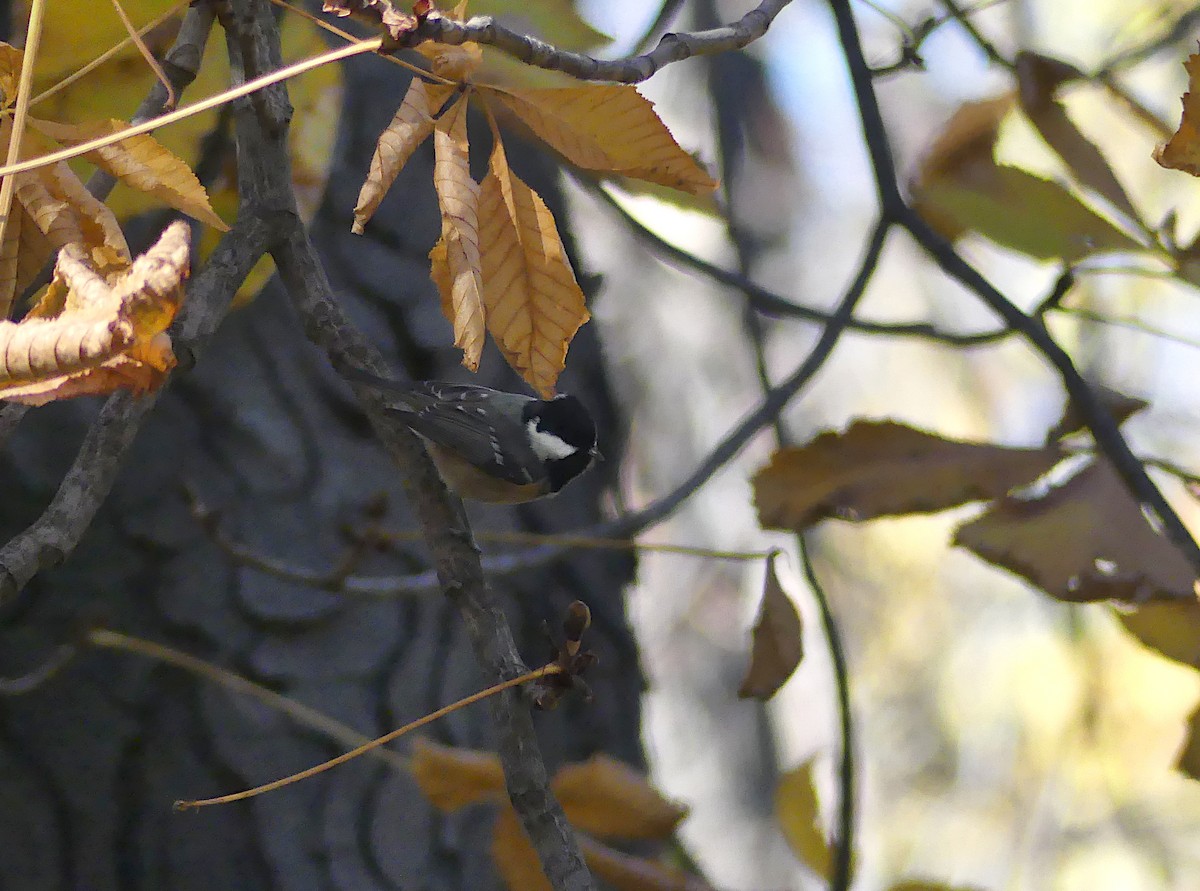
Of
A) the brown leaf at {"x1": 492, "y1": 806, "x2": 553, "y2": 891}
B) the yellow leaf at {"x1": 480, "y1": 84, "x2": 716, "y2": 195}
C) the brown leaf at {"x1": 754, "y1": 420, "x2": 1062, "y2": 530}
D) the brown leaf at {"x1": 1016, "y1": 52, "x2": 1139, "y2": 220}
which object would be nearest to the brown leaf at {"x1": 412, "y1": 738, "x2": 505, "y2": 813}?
the brown leaf at {"x1": 492, "y1": 806, "x2": 553, "y2": 891}

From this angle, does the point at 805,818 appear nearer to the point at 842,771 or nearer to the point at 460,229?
the point at 842,771

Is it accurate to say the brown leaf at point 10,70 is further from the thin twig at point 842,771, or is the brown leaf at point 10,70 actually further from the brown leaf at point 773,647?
the thin twig at point 842,771

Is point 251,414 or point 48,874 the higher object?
point 251,414

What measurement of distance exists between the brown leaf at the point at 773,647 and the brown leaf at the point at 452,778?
26cm

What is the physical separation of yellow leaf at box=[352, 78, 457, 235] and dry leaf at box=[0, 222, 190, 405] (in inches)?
7.3

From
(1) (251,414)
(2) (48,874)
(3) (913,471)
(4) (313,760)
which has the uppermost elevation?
(1) (251,414)

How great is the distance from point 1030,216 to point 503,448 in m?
0.95

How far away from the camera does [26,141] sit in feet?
2.15

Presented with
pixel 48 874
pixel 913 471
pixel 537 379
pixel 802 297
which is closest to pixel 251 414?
pixel 48 874

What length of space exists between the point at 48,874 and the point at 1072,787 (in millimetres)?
4095

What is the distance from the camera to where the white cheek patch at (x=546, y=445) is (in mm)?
1738

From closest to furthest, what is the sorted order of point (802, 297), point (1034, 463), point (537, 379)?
point (537, 379), point (1034, 463), point (802, 297)

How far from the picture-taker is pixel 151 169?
0.62 meters

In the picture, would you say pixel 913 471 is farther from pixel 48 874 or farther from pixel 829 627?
pixel 48 874
